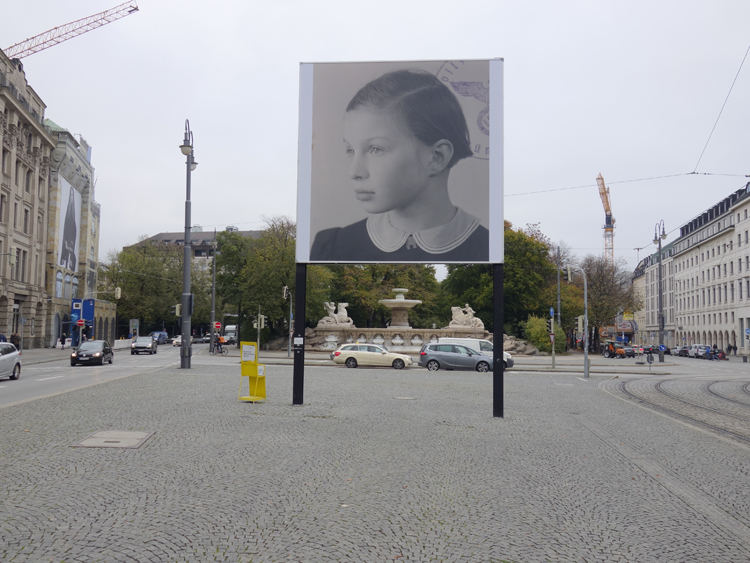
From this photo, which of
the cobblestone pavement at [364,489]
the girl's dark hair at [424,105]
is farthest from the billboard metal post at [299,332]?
the girl's dark hair at [424,105]

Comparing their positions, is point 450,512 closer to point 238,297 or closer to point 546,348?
point 546,348

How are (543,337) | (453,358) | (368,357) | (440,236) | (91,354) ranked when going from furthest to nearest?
(543,337) → (368,357) → (91,354) → (453,358) → (440,236)

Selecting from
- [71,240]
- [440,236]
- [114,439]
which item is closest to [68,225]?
[71,240]

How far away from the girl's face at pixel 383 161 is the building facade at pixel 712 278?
221ft

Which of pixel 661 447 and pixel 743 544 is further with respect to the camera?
pixel 661 447

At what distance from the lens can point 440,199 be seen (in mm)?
13617

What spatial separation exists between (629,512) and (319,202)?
950 cm

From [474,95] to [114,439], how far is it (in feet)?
31.3

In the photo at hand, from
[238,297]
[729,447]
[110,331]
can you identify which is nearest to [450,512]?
[729,447]

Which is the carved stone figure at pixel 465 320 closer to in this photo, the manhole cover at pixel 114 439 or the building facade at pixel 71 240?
the building facade at pixel 71 240

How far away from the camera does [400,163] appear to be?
13641 millimetres

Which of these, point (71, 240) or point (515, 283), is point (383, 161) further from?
point (71, 240)

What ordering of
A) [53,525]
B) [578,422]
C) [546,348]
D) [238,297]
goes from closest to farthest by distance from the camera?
[53,525], [578,422], [546,348], [238,297]

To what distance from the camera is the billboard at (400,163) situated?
44.4 feet
